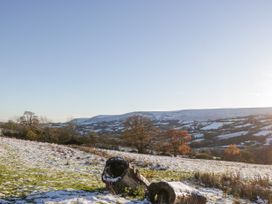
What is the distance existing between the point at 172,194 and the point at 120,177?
9.46 ft

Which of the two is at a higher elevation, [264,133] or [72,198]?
[72,198]

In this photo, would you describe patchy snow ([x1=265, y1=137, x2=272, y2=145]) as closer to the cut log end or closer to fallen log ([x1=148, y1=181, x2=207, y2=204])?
the cut log end

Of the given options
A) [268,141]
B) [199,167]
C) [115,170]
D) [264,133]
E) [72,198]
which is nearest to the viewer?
[72,198]

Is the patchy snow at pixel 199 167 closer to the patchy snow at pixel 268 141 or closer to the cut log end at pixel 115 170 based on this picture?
the cut log end at pixel 115 170

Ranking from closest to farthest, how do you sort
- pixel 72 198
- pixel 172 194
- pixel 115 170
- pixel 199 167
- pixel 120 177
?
pixel 172 194
pixel 72 198
pixel 120 177
pixel 115 170
pixel 199 167

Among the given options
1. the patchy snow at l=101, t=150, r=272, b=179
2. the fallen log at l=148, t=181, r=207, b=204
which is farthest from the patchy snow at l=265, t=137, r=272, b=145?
the fallen log at l=148, t=181, r=207, b=204

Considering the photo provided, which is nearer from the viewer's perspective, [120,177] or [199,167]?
[120,177]

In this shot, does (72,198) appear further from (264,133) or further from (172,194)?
(264,133)

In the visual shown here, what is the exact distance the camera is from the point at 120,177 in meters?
12.4

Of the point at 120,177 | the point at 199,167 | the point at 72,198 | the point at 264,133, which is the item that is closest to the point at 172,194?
the point at 120,177

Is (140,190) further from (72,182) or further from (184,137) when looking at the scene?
(184,137)

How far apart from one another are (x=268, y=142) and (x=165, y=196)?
133 meters

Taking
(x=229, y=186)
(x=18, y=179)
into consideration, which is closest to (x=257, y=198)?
(x=229, y=186)

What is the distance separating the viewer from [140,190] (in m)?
12.4
